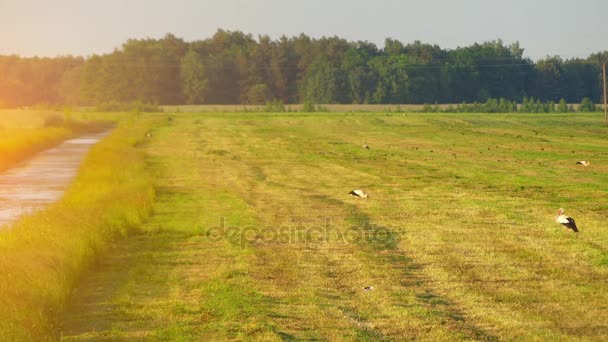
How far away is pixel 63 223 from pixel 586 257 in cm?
918

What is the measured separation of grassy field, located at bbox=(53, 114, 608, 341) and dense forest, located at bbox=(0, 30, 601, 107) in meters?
110

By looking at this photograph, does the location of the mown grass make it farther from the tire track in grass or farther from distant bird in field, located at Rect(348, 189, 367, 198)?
the tire track in grass

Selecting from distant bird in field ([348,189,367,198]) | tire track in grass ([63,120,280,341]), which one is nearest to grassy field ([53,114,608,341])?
tire track in grass ([63,120,280,341])

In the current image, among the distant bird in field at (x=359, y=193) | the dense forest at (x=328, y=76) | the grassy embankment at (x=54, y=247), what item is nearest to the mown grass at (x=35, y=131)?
the grassy embankment at (x=54, y=247)

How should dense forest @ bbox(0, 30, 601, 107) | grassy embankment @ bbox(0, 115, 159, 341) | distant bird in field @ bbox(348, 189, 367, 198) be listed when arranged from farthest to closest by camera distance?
dense forest @ bbox(0, 30, 601, 107) < distant bird in field @ bbox(348, 189, 367, 198) < grassy embankment @ bbox(0, 115, 159, 341)

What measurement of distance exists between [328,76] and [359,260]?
131 metres

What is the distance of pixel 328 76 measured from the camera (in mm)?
147750

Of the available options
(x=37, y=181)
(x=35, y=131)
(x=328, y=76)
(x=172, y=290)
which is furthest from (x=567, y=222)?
(x=328, y=76)

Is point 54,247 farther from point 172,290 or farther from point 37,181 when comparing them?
point 37,181

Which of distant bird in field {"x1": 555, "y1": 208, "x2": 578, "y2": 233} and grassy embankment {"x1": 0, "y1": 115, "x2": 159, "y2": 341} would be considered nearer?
grassy embankment {"x1": 0, "y1": 115, "x2": 159, "y2": 341}

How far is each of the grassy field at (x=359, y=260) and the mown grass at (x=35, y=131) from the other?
1884 centimetres

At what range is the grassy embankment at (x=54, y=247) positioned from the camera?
40.5 ft

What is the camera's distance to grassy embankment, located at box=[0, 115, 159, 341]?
1234 cm

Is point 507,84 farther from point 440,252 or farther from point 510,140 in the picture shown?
point 440,252
